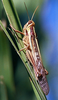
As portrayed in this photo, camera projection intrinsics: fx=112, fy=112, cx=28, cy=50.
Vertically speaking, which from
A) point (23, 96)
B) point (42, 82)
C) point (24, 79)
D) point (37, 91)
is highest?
point (37, 91)

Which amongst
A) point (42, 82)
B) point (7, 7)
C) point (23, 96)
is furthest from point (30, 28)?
point (23, 96)

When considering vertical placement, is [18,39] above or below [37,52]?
above

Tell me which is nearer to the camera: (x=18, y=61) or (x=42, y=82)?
(x=42, y=82)

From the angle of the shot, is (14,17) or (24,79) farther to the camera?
(24,79)

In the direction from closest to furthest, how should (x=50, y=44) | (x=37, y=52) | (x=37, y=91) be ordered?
(x=37, y=91) → (x=37, y=52) → (x=50, y=44)

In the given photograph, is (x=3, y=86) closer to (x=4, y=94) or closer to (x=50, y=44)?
(x=4, y=94)

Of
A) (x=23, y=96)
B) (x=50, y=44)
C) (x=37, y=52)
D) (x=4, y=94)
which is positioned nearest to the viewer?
(x=4, y=94)

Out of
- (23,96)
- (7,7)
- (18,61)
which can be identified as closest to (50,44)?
(18,61)

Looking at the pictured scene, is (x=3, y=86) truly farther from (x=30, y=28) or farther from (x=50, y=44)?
(x=50, y=44)

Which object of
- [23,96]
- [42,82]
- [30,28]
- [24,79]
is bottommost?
[23,96]
